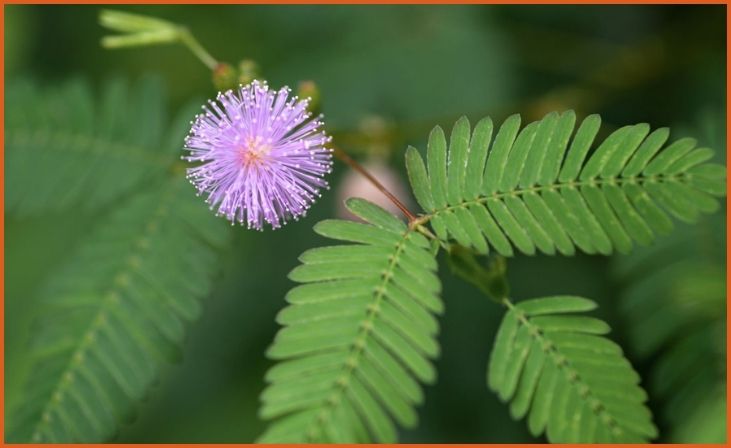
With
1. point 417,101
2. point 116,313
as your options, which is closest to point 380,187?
point 116,313

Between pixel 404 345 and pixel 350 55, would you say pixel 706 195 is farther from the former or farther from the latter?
pixel 350 55

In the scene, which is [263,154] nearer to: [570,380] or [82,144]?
[570,380]

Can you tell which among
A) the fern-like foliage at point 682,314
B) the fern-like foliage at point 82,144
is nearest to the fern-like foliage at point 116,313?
the fern-like foliage at point 82,144

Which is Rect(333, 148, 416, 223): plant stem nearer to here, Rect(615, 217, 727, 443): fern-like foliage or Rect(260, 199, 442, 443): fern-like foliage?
Rect(260, 199, 442, 443): fern-like foliage

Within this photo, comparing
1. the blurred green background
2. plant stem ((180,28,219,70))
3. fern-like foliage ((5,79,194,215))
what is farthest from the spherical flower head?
the blurred green background

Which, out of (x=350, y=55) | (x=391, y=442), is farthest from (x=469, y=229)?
(x=350, y=55)

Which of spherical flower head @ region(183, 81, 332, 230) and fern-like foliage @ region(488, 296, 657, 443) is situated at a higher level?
spherical flower head @ region(183, 81, 332, 230)
